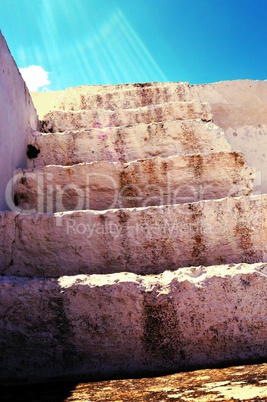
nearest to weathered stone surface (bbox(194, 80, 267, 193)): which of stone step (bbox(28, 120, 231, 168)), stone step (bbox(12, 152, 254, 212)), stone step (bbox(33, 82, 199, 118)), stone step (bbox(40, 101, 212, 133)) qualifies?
stone step (bbox(33, 82, 199, 118))

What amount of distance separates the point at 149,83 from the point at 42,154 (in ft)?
8.25

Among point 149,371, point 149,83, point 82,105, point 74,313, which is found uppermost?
point 149,83

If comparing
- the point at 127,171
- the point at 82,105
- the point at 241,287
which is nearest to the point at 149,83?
the point at 82,105

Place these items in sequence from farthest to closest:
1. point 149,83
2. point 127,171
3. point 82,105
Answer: point 149,83 < point 82,105 < point 127,171

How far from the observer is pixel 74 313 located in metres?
1.54

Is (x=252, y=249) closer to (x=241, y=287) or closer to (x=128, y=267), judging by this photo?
(x=241, y=287)

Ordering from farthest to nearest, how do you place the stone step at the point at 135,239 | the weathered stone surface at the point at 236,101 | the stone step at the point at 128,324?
the weathered stone surface at the point at 236,101 < the stone step at the point at 135,239 < the stone step at the point at 128,324

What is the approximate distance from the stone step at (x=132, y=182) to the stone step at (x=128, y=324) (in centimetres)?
85

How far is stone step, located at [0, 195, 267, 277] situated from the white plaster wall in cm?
42

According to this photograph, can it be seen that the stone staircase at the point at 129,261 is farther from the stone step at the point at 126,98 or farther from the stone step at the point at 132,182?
the stone step at the point at 126,98

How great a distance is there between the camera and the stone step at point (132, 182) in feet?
7.75

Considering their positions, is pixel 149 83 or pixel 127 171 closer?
pixel 127 171

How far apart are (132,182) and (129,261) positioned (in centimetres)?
70

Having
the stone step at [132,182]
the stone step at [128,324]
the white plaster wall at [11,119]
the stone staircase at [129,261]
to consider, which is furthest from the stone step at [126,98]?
the stone step at [128,324]
